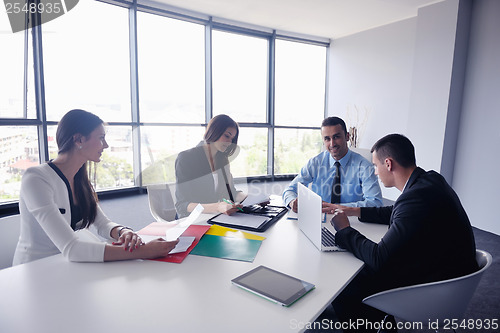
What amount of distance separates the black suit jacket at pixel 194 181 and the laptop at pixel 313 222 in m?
0.93

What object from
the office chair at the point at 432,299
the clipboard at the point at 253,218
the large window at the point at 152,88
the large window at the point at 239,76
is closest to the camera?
the office chair at the point at 432,299

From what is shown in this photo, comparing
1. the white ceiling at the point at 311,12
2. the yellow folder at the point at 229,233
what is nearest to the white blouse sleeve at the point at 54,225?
the yellow folder at the point at 229,233

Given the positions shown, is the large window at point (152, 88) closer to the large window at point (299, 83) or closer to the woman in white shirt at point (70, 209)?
the large window at point (299, 83)

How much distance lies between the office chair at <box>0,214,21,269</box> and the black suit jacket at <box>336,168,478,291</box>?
1.63 m

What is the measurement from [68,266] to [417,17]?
5349 mm

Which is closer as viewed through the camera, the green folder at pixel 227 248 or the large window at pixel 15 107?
the green folder at pixel 227 248

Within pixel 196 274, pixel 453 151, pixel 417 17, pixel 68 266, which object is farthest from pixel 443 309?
pixel 417 17

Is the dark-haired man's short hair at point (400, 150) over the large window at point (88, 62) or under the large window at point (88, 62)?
under

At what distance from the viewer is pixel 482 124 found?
154 inches

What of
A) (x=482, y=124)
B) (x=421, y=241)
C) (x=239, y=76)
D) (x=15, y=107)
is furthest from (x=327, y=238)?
(x=239, y=76)

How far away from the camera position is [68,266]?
1245 millimetres

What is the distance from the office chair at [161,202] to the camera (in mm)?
2342

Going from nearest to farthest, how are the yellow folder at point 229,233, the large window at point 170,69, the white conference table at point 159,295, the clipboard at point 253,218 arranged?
the white conference table at point 159,295 → the yellow folder at point 229,233 → the clipboard at point 253,218 → the large window at point 170,69

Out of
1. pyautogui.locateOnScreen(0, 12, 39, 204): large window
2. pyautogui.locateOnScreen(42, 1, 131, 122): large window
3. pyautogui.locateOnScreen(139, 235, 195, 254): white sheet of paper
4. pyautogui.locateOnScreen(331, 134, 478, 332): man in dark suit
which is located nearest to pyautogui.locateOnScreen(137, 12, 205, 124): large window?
pyautogui.locateOnScreen(42, 1, 131, 122): large window
